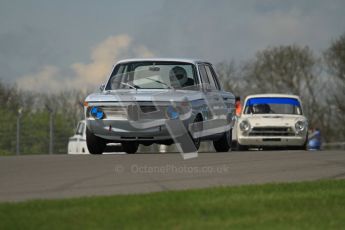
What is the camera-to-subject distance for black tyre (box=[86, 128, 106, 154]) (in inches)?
663

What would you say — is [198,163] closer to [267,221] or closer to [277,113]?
[267,221]

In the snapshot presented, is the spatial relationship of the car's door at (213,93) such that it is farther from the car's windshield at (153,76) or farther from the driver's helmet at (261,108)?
the driver's helmet at (261,108)

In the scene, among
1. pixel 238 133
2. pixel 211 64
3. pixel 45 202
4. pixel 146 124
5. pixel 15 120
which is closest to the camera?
pixel 45 202

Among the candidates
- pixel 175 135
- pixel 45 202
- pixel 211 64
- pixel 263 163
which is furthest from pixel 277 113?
pixel 45 202

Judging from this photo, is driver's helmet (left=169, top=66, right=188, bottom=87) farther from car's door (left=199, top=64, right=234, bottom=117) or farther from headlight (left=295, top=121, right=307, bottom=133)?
headlight (left=295, top=121, right=307, bottom=133)

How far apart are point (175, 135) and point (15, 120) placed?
48.2 feet

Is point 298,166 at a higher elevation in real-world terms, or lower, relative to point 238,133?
higher

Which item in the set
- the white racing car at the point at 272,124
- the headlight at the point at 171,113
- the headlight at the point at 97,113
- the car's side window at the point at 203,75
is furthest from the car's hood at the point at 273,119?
the headlight at the point at 97,113

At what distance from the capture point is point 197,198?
8.93 metres

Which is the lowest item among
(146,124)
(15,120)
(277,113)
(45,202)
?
(15,120)

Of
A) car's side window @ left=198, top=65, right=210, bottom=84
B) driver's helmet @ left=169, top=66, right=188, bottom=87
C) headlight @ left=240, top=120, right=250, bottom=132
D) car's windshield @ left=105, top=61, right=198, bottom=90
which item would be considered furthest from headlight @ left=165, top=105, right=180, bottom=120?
headlight @ left=240, top=120, right=250, bottom=132

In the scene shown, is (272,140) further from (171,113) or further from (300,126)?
(171,113)

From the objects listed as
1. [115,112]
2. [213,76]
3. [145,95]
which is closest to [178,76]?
[145,95]

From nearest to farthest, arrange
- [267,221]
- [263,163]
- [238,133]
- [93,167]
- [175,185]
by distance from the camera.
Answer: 1. [267,221]
2. [175,185]
3. [93,167]
4. [263,163]
5. [238,133]
